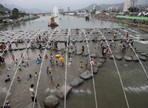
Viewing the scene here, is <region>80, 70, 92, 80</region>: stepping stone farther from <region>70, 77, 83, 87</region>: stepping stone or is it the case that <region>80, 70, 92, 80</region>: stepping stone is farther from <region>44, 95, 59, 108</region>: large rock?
<region>44, 95, 59, 108</region>: large rock

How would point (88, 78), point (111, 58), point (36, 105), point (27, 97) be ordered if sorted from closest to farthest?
point (36, 105), point (27, 97), point (88, 78), point (111, 58)

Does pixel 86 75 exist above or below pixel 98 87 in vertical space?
above

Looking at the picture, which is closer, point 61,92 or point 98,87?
point 61,92

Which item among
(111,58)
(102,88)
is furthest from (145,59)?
(102,88)

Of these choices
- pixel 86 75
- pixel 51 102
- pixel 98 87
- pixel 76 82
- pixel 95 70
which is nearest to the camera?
pixel 51 102

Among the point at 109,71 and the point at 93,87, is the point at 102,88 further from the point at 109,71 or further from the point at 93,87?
the point at 109,71

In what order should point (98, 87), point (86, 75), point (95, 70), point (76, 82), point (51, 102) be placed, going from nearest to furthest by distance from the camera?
point (51, 102)
point (98, 87)
point (76, 82)
point (86, 75)
point (95, 70)

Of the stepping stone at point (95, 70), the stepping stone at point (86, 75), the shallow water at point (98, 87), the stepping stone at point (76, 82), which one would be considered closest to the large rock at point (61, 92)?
the shallow water at point (98, 87)

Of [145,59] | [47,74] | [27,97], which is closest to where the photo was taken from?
[27,97]

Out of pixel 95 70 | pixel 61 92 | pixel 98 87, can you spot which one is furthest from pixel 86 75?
pixel 61 92

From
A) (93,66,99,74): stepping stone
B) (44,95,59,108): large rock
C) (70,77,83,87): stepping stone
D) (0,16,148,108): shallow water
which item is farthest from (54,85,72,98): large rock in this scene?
(93,66,99,74): stepping stone

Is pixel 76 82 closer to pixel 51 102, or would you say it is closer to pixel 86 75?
pixel 86 75

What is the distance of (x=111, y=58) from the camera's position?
25.8 metres

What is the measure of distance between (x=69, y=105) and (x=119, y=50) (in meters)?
21.2
